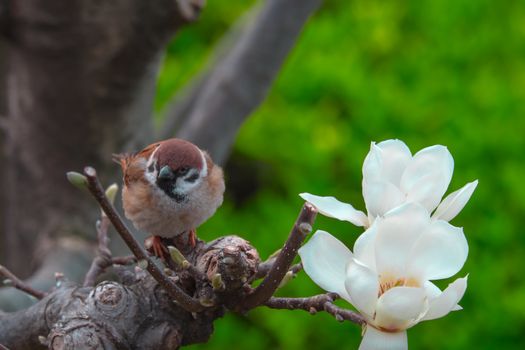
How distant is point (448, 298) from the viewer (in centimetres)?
75

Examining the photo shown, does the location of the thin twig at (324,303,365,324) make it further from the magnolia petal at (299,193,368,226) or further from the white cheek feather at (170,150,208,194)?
the white cheek feather at (170,150,208,194)

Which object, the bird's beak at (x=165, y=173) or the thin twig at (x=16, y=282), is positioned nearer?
the thin twig at (x=16, y=282)

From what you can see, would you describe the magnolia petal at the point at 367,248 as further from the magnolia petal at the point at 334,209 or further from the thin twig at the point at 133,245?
the thin twig at the point at 133,245

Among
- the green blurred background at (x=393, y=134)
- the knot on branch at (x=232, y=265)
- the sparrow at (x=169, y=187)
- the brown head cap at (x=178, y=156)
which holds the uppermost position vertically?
the knot on branch at (x=232, y=265)

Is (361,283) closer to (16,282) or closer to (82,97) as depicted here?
(16,282)

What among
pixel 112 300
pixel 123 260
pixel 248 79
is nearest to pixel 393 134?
pixel 248 79

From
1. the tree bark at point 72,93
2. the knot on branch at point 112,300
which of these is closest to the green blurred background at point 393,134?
the tree bark at point 72,93

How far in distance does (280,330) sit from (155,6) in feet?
4.10

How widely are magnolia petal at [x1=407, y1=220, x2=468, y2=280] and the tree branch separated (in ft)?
4.72

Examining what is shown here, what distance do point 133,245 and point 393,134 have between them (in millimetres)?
2122

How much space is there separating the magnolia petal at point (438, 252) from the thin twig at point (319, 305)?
2.6 inches

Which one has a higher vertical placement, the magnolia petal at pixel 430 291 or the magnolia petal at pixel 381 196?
the magnolia petal at pixel 381 196

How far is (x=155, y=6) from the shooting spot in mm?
1727

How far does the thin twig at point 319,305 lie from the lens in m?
0.78
